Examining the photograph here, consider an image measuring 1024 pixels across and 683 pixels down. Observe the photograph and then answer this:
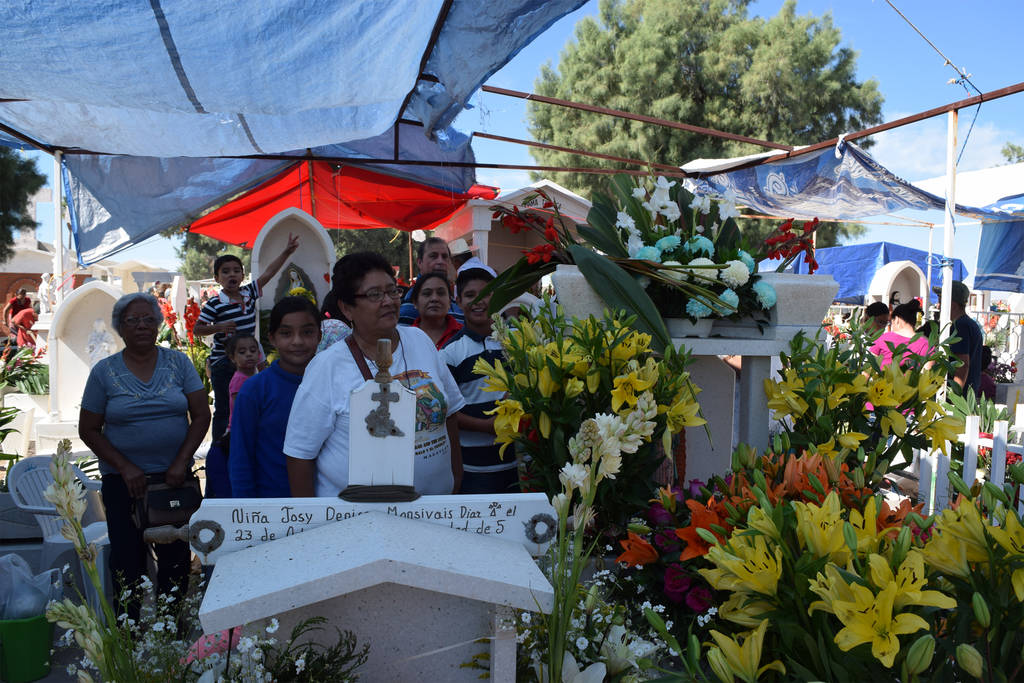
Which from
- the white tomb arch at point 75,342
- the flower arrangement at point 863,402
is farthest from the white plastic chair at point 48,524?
the flower arrangement at point 863,402

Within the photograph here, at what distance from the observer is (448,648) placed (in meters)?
1.65

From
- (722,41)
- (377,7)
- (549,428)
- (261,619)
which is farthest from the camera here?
(722,41)

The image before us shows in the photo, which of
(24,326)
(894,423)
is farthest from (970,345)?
(24,326)

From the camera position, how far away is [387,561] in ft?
4.77

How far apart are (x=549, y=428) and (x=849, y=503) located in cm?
79

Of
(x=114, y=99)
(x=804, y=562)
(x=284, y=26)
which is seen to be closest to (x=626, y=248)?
(x=284, y=26)

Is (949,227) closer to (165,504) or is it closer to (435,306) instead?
(435,306)

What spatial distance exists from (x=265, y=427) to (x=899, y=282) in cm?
1204

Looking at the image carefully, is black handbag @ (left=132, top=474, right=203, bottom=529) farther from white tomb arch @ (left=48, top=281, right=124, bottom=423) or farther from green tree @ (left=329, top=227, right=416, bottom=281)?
green tree @ (left=329, top=227, right=416, bottom=281)

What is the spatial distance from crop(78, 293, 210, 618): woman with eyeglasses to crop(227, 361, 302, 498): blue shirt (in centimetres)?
77

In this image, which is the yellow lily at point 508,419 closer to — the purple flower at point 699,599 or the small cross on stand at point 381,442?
the small cross on stand at point 381,442

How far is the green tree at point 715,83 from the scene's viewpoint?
20.0 meters

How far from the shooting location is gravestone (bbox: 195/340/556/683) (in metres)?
1.46

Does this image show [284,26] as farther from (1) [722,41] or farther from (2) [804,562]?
(1) [722,41]
